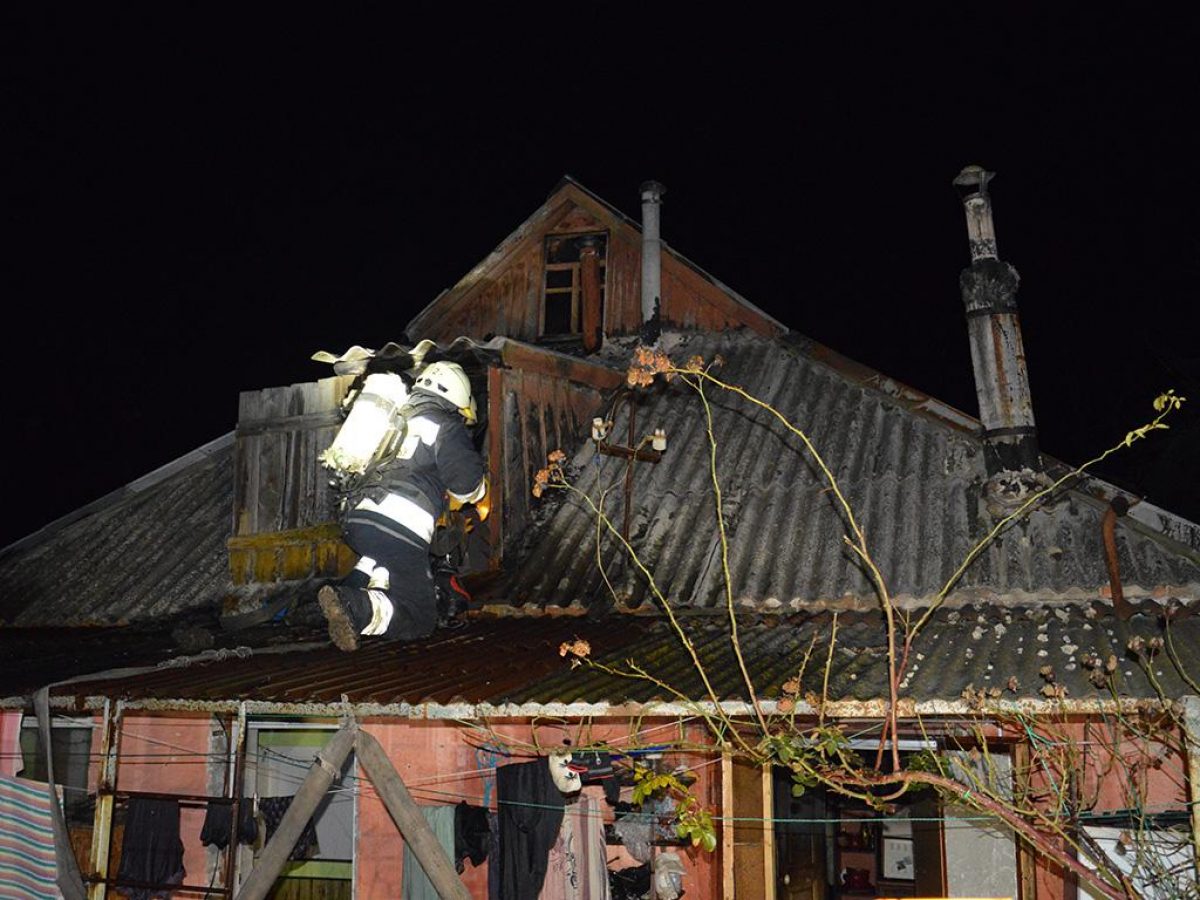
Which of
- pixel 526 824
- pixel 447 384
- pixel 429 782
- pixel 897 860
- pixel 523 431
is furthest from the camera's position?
pixel 897 860

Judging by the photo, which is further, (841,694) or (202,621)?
(202,621)

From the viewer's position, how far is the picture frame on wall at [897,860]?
1201cm

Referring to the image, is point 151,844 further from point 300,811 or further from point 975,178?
point 975,178

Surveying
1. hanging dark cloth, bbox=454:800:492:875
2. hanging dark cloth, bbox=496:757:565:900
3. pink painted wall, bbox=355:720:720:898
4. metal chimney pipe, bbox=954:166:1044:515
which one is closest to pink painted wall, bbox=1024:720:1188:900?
metal chimney pipe, bbox=954:166:1044:515

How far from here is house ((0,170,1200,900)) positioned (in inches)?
248

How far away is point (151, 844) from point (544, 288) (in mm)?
7214

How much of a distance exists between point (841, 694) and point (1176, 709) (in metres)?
1.68

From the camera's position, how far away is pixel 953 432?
9430 millimetres

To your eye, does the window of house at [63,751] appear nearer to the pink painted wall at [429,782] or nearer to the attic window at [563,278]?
the pink painted wall at [429,782]

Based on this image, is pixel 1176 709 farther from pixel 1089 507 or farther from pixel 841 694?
pixel 1089 507

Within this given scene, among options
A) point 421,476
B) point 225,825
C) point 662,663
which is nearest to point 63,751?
point 225,825

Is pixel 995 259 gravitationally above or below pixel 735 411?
above

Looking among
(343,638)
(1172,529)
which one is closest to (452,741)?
(343,638)

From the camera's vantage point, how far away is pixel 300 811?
6.12 meters
